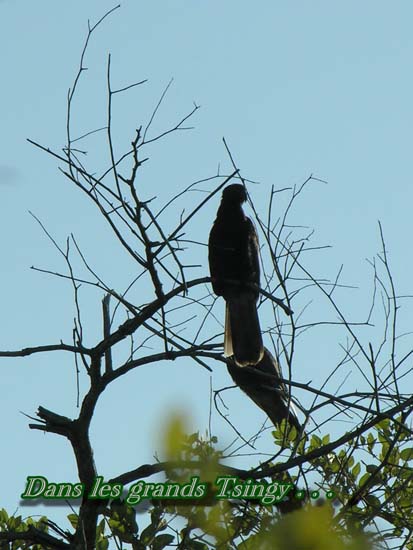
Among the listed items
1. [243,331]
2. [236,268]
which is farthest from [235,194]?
[243,331]

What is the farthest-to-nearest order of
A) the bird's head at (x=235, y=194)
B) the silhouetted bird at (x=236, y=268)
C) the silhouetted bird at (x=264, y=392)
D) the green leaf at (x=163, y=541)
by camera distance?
the silhouetted bird at (x=264, y=392), the bird's head at (x=235, y=194), the silhouetted bird at (x=236, y=268), the green leaf at (x=163, y=541)

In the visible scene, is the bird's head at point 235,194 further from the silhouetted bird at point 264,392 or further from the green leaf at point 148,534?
the green leaf at point 148,534

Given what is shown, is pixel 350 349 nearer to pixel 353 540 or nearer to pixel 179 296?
pixel 179 296

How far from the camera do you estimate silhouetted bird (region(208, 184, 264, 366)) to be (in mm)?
6355

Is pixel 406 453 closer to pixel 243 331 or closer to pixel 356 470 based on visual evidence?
pixel 356 470

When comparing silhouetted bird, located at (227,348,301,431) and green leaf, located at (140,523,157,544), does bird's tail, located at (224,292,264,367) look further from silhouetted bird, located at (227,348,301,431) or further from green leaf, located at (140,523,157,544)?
green leaf, located at (140,523,157,544)

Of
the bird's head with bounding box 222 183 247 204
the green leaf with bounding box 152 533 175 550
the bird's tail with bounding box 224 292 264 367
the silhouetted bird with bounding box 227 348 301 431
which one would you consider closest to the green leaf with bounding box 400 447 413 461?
the green leaf with bounding box 152 533 175 550

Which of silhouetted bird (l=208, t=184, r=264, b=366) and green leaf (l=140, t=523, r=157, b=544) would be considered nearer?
green leaf (l=140, t=523, r=157, b=544)

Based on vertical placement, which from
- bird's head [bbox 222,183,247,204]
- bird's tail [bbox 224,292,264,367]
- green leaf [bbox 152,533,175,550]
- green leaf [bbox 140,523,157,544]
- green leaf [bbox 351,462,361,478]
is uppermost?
bird's head [bbox 222,183,247,204]

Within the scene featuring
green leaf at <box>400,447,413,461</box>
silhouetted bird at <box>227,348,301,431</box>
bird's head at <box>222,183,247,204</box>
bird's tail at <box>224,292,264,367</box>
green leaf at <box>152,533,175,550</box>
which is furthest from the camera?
silhouetted bird at <box>227,348,301,431</box>

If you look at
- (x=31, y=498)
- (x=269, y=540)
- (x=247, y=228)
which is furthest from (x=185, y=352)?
(x=247, y=228)

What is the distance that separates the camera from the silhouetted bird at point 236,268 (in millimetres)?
6355

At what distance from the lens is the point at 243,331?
20.8 feet

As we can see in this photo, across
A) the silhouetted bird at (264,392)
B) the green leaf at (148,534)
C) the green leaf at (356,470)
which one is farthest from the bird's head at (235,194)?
the green leaf at (148,534)
